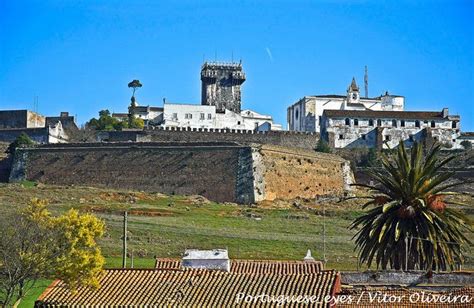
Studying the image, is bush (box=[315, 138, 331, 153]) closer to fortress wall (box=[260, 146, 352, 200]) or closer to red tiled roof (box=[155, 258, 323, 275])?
fortress wall (box=[260, 146, 352, 200])

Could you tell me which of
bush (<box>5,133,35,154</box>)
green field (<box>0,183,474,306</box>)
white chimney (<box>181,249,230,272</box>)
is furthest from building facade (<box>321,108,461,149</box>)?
white chimney (<box>181,249,230,272</box>)

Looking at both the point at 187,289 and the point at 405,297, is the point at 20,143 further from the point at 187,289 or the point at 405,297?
the point at 405,297

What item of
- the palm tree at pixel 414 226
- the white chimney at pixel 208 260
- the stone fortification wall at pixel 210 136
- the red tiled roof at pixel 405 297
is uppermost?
the stone fortification wall at pixel 210 136

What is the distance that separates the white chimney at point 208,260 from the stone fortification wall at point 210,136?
59.0 meters

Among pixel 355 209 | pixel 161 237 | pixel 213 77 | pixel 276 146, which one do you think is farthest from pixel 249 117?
pixel 161 237

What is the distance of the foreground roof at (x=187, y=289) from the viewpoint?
27.9 meters

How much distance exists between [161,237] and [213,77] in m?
60.5

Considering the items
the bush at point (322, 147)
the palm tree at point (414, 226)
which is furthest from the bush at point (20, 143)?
the palm tree at point (414, 226)

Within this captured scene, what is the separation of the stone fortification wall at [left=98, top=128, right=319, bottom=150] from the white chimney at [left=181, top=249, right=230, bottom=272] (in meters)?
59.0

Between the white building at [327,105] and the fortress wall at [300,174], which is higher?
the white building at [327,105]

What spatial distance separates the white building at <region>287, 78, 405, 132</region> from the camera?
106 metres

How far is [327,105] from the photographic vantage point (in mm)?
107938

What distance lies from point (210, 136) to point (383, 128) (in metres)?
18.1

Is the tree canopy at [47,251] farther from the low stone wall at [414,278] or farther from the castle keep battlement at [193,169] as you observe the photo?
the castle keep battlement at [193,169]
